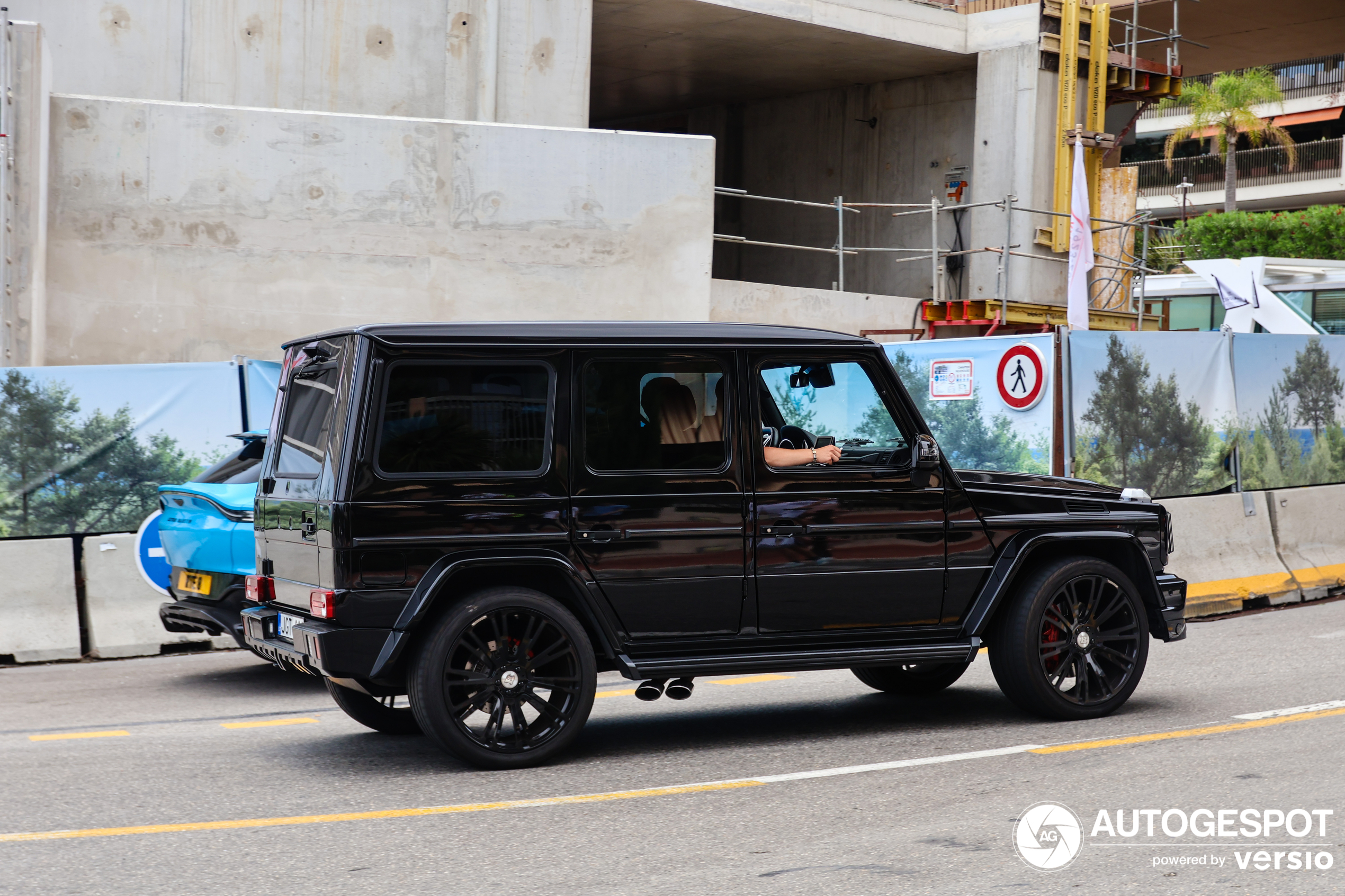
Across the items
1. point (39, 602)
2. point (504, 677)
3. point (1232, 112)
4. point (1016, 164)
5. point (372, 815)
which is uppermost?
point (1232, 112)

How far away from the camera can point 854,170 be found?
81.1 ft

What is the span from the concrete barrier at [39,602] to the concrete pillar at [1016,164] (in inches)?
595

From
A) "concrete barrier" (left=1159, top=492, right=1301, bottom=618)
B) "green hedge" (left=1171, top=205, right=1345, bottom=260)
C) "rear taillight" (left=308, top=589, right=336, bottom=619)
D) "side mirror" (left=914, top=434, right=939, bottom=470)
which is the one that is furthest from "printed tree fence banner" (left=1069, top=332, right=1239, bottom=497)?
"green hedge" (left=1171, top=205, right=1345, bottom=260)

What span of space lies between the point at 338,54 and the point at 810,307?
7.13 metres

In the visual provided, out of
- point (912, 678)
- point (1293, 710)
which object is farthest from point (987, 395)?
point (1293, 710)

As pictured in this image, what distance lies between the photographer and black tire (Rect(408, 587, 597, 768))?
20.1 ft

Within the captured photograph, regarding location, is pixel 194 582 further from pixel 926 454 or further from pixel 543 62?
pixel 543 62

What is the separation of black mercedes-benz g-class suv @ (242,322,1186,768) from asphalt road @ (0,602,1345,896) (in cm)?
40

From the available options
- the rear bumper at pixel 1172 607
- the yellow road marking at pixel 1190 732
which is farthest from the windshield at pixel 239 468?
the rear bumper at pixel 1172 607

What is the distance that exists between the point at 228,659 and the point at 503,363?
515 cm

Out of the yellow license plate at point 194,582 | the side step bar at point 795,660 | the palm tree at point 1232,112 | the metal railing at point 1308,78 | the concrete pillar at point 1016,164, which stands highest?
the metal railing at point 1308,78

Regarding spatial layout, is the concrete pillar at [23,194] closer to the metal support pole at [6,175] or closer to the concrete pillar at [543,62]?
the metal support pole at [6,175]

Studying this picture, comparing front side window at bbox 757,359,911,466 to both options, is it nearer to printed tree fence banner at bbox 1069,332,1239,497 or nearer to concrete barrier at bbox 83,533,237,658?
concrete barrier at bbox 83,533,237,658

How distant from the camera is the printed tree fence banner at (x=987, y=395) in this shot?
1241cm
